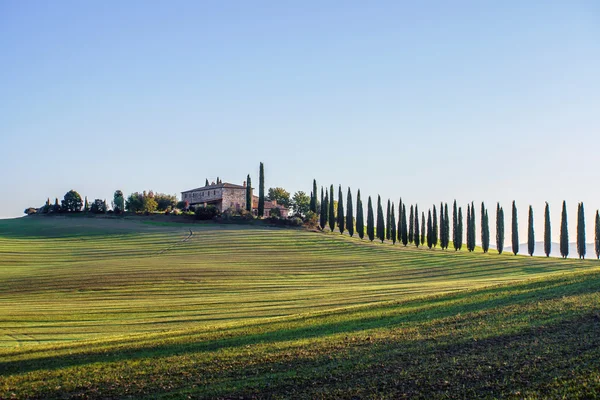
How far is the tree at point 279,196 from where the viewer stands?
141 m

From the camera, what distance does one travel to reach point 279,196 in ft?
465

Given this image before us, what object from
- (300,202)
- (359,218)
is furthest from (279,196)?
(359,218)

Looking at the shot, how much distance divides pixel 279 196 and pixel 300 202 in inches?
303

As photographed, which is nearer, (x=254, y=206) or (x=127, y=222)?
(x=127, y=222)

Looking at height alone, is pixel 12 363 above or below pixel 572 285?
below

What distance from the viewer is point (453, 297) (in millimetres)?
31203

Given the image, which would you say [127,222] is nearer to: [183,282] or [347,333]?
[183,282]

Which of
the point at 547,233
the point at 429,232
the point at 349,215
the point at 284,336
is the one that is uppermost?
the point at 349,215

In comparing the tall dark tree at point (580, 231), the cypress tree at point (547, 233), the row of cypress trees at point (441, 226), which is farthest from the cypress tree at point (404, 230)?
the tall dark tree at point (580, 231)

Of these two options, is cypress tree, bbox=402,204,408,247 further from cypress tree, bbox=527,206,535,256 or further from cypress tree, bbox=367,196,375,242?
cypress tree, bbox=527,206,535,256

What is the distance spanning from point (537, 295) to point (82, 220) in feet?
295

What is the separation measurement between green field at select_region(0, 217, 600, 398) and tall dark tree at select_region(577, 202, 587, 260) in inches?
1558

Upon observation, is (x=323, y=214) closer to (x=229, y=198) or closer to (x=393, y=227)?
(x=393, y=227)

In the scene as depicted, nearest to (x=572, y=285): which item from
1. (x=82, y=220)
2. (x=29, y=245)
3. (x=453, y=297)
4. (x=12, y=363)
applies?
(x=453, y=297)
